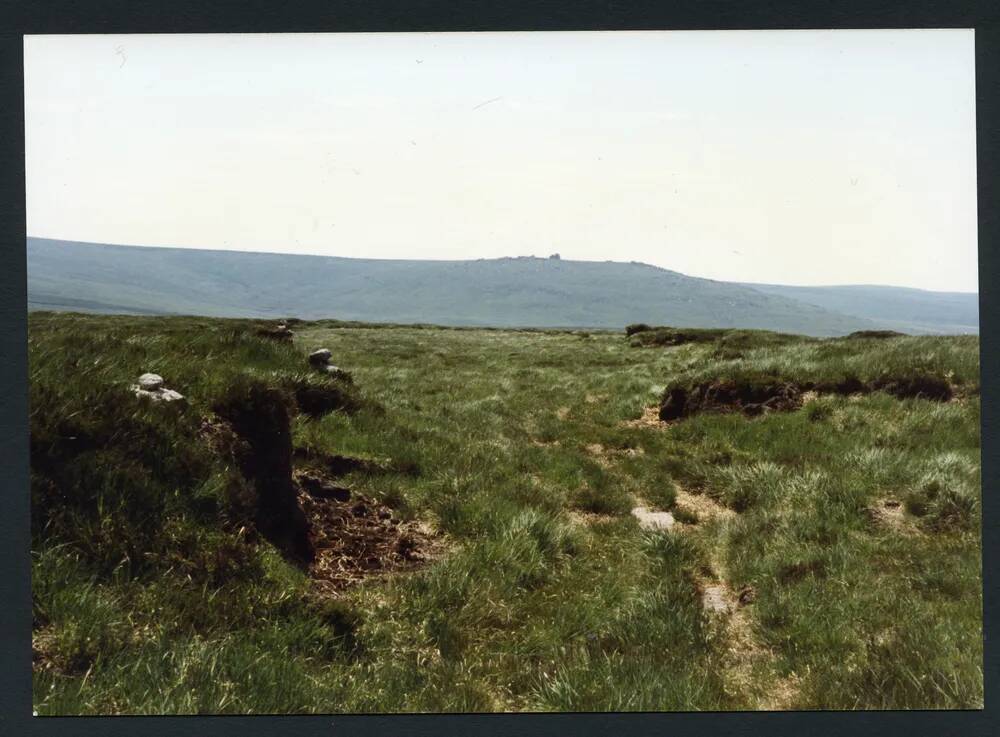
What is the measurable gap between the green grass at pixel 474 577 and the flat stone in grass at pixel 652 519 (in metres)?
0.16

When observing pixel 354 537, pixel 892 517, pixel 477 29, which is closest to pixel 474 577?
pixel 354 537

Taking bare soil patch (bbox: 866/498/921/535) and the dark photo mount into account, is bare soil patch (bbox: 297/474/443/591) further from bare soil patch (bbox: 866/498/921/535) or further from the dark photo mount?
bare soil patch (bbox: 866/498/921/535)

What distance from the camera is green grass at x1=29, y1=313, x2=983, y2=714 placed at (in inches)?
164

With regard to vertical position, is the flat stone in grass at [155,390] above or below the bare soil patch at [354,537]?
above

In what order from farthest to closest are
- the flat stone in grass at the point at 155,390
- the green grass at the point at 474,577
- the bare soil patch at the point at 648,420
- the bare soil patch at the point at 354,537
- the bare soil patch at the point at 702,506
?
the bare soil patch at the point at 648,420, the bare soil patch at the point at 702,506, the bare soil patch at the point at 354,537, the flat stone in grass at the point at 155,390, the green grass at the point at 474,577

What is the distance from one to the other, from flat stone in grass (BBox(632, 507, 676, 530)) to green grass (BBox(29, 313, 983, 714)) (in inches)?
6.3

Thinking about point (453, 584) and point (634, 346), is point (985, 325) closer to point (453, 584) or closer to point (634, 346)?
point (453, 584)

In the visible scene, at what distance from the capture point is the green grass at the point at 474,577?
164 inches

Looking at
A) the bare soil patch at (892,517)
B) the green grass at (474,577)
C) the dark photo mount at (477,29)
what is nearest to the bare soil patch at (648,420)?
the green grass at (474,577)

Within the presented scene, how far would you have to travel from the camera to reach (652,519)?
23.5 feet

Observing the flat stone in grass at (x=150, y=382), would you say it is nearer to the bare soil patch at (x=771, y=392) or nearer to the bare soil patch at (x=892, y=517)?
the bare soil patch at (x=892, y=517)

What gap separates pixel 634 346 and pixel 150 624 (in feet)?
90.9

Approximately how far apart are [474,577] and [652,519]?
2.80 meters

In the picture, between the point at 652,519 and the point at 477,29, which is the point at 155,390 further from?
the point at 652,519
